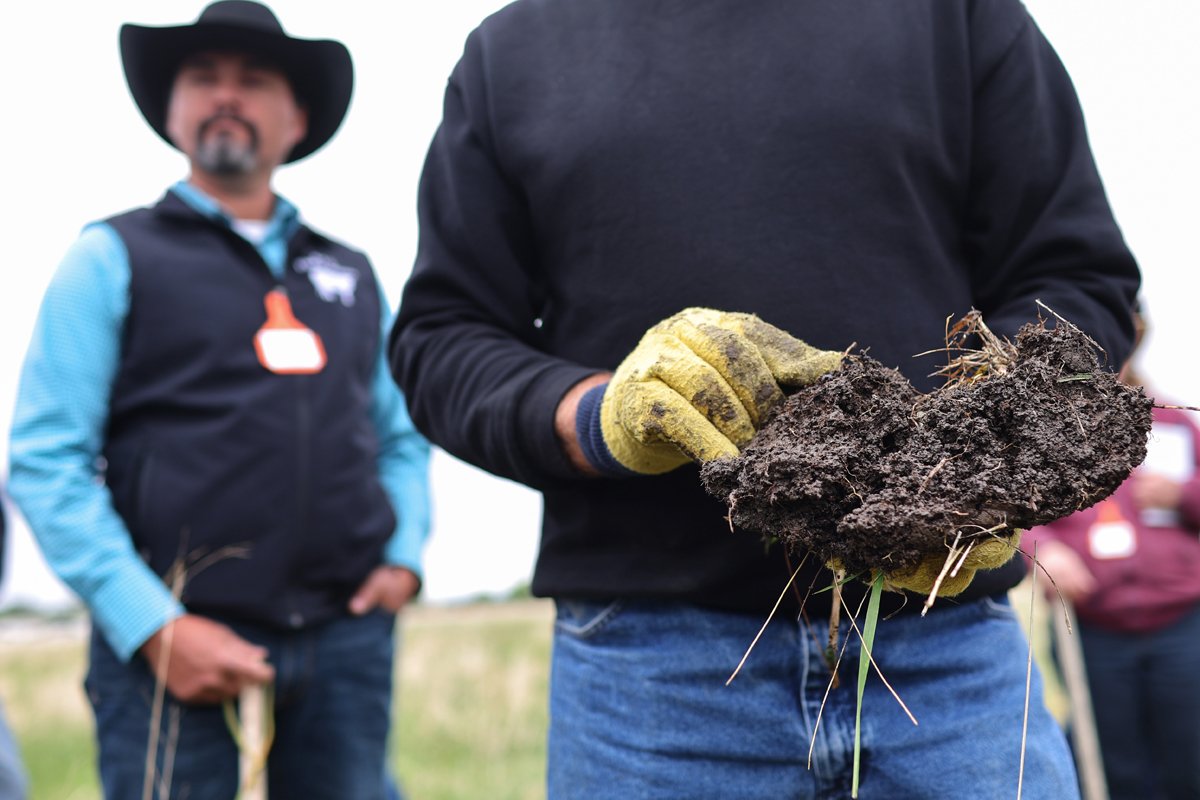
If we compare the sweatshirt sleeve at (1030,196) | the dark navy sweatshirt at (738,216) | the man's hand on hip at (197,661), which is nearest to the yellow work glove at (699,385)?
the dark navy sweatshirt at (738,216)

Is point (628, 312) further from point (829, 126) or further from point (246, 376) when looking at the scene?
point (246, 376)

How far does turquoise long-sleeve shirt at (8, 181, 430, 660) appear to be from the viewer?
2703 mm

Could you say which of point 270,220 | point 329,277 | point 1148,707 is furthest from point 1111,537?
point 270,220

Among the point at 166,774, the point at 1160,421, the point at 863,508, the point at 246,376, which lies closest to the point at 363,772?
the point at 166,774

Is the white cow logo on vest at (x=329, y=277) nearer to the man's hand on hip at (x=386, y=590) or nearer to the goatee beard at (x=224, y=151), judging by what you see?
the goatee beard at (x=224, y=151)

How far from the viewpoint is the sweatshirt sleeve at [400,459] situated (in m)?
3.34

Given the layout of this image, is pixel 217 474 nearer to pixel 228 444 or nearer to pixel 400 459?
pixel 228 444

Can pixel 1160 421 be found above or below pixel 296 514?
above

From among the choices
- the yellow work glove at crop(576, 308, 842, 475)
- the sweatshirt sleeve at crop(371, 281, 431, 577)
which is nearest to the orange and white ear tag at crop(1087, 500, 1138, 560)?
the sweatshirt sleeve at crop(371, 281, 431, 577)

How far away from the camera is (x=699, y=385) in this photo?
1455mm

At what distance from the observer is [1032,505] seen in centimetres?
136

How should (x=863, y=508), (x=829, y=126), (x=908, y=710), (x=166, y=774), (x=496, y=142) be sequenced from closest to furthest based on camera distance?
(x=863, y=508)
(x=908, y=710)
(x=829, y=126)
(x=496, y=142)
(x=166, y=774)

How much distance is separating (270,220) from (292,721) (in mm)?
1509

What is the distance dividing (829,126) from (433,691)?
6527 millimetres
